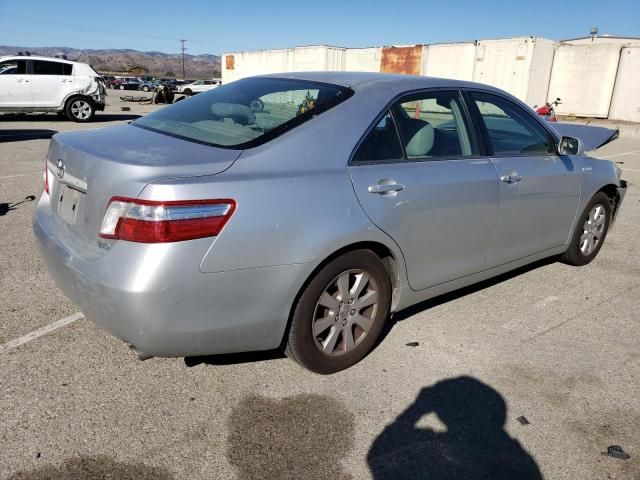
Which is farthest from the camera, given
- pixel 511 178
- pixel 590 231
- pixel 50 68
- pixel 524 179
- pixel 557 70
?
pixel 557 70

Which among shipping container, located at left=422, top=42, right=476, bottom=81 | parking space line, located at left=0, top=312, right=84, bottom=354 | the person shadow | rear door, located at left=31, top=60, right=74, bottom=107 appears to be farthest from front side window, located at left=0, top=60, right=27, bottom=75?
shipping container, located at left=422, top=42, right=476, bottom=81

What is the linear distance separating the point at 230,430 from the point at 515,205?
7.85 ft

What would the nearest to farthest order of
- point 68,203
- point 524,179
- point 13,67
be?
point 68,203
point 524,179
point 13,67

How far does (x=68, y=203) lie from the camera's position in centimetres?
270

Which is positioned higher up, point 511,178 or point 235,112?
point 235,112

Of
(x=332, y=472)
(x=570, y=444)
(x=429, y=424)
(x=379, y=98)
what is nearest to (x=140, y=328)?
(x=332, y=472)

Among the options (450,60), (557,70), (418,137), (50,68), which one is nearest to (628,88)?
(557,70)

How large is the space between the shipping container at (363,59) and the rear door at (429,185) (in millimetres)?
27469

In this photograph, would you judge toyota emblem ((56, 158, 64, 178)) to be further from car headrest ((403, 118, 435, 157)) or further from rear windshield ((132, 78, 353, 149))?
car headrest ((403, 118, 435, 157))

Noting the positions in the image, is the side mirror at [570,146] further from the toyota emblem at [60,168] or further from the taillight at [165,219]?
the toyota emblem at [60,168]

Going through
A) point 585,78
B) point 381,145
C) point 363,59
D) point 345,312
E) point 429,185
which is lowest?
point 345,312

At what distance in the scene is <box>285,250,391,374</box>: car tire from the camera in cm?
271

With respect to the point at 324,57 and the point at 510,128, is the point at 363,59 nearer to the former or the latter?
the point at 324,57

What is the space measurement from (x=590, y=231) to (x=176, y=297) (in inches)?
155
